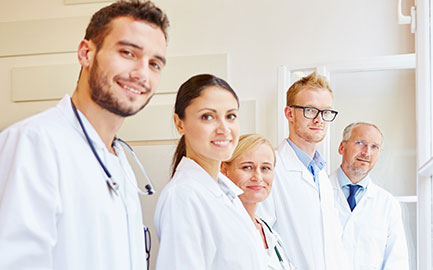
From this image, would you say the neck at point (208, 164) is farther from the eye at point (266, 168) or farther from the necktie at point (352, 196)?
the necktie at point (352, 196)

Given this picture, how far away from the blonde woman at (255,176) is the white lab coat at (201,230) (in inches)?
17.0

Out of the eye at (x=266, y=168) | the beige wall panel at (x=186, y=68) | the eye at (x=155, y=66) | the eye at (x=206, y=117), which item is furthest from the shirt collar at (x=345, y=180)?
the eye at (x=155, y=66)

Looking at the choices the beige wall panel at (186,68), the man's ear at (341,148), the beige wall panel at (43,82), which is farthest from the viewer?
the beige wall panel at (43,82)

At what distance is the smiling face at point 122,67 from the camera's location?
3.83ft

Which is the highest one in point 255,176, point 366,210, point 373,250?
point 255,176

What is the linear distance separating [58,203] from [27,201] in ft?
0.20

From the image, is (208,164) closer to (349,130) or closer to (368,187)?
(368,187)

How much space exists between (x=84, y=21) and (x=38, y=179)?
2.67m

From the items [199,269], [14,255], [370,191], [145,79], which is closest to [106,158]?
[145,79]

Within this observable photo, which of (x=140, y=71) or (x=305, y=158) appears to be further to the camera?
(x=305, y=158)

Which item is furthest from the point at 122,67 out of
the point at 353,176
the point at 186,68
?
the point at 186,68

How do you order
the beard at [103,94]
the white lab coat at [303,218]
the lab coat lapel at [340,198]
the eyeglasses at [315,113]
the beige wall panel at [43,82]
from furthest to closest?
1. the beige wall panel at [43,82]
2. the lab coat lapel at [340,198]
3. the eyeglasses at [315,113]
4. the white lab coat at [303,218]
5. the beard at [103,94]

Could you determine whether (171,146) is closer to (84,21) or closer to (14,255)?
(84,21)

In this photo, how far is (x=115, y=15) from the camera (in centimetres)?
120
